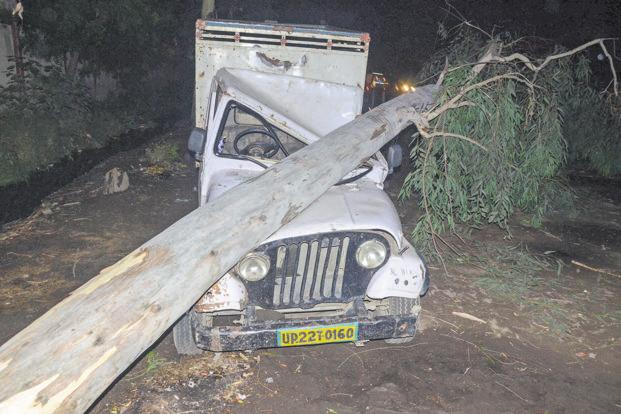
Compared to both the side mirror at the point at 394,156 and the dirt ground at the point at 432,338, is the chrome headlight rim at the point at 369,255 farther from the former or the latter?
the side mirror at the point at 394,156

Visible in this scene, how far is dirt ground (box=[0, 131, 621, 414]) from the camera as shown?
12.2ft

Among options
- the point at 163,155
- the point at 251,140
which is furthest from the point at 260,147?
the point at 163,155

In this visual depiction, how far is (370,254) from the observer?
3658mm

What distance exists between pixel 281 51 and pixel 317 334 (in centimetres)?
428

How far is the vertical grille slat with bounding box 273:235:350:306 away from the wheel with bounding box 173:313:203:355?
82 cm

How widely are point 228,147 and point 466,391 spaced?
3360 mm

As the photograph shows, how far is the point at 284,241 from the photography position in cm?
353

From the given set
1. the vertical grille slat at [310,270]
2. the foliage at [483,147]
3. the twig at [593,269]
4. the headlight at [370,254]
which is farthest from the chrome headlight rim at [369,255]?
the twig at [593,269]

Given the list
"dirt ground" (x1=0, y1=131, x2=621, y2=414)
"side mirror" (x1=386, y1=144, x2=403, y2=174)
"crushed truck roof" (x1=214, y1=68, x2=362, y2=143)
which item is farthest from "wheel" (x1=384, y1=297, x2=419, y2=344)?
"crushed truck roof" (x1=214, y1=68, x2=362, y2=143)

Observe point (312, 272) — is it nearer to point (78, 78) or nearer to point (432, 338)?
point (432, 338)

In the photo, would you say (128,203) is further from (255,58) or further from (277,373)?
(277,373)

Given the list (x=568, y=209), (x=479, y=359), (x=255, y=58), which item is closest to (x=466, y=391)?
(x=479, y=359)

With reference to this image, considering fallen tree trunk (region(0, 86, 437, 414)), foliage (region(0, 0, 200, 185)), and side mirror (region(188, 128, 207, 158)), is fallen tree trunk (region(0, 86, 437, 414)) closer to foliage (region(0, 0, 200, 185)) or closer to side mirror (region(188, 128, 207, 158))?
side mirror (region(188, 128, 207, 158))

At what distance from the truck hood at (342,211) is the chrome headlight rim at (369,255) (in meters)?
0.13
